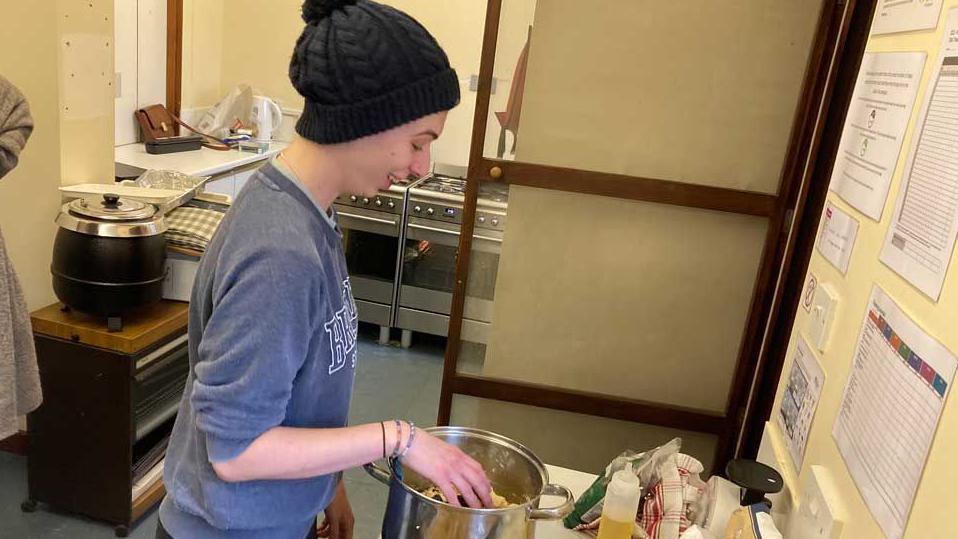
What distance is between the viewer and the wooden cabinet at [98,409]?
2.10m

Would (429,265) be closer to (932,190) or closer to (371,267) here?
(371,267)

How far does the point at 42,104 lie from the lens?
2.20 meters

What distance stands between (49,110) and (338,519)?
1672 mm

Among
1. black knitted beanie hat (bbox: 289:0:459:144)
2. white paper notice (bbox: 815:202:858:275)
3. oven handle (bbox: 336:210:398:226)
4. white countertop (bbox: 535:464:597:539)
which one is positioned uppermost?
black knitted beanie hat (bbox: 289:0:459:144)

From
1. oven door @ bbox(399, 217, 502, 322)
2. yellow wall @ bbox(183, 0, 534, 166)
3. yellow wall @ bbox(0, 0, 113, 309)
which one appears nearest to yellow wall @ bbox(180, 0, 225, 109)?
yellow wall @ bbox(183, 0, 534, 166)

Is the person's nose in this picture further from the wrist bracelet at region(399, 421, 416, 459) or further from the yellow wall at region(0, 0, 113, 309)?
the yellow wall at region(0, 0, 113, 309)

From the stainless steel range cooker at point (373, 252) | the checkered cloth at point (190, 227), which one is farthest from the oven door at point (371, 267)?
the checkered cloth at point (190, 227)

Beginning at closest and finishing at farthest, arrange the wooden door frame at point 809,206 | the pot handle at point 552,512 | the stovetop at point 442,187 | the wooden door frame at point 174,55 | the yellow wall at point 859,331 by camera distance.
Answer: the yellow wall at point 859,331
the pot handle at point 552,512
the wooden door frame at point 809,206
the stovetop at point 442,187
the wooden door frame at point 174,55

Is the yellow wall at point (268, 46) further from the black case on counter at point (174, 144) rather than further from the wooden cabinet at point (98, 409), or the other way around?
the wooden cabinet at point (98, 409)

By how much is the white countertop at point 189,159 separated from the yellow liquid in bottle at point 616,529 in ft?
7.94

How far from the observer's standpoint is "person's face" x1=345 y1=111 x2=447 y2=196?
34.9 inches

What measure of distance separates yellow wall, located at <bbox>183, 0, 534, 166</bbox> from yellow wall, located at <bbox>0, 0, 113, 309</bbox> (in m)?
1.49

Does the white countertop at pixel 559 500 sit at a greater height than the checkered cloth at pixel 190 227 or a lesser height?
lesser

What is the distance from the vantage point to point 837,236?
1.16 metres
